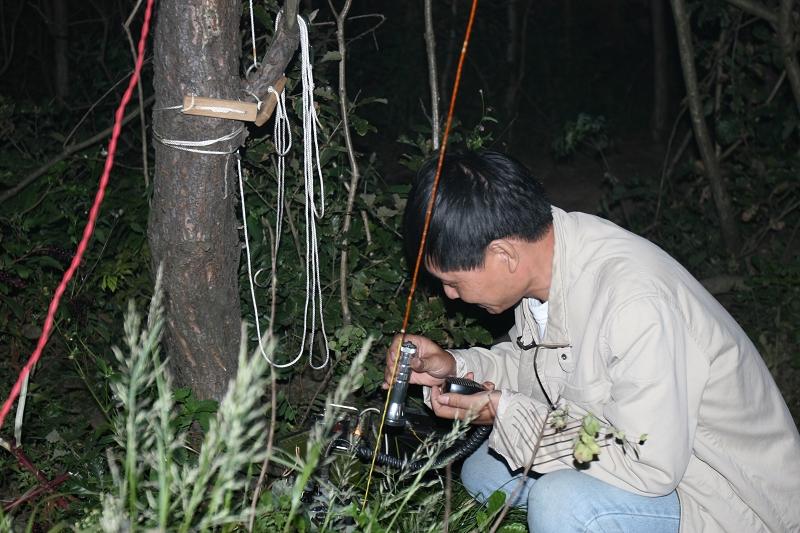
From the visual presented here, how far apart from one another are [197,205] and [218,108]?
1.08 ft

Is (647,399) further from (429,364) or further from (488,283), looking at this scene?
(429,364)

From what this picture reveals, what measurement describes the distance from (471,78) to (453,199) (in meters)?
7.42

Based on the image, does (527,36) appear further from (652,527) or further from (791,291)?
(652,527)

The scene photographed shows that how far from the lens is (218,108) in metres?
2.56

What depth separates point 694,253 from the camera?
18.3 feet

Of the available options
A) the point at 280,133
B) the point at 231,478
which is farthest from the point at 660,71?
the point at 231,478

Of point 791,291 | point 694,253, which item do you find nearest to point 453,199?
point 791,291

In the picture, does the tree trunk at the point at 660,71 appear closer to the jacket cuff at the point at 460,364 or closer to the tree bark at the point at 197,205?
the jacket cuff at the point at 460,364

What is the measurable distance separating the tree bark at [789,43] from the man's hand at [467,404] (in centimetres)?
333

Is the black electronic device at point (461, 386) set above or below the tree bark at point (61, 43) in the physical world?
below

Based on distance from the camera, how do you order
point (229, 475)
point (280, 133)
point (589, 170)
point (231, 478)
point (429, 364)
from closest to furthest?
point (229, 475), point (231, 478), point (429, 364), point (280, 133), point (589, 170)

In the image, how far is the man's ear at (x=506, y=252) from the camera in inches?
93.3

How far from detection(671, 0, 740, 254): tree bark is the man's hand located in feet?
10.7

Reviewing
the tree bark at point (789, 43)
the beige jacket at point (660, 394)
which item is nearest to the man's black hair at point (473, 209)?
the beige jacket at point (660, 394)
